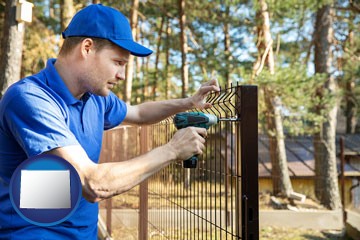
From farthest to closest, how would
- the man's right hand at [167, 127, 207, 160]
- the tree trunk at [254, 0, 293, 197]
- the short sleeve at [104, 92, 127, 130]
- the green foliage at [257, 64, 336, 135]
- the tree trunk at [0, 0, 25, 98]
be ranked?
the tree trunk at [254, 0, 293, 197], the green foliage at [257, 64, 336, 135], the tree trunk at [0, 0, 25, 98], the short sleeve at [104, 92, 127, 130], the man's right hand at [167, 127, 207, 160]

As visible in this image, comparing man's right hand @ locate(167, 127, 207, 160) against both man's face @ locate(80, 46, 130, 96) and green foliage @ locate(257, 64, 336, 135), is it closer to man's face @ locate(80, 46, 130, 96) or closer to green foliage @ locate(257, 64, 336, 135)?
man's face @ locate(80, 46, 130, 96)

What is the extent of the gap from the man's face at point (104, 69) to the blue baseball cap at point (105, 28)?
52 millimetres

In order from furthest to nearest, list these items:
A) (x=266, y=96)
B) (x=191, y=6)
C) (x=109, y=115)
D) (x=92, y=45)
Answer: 1. (x=191, y=6)
2. (x=266, y=96)
3. (x=109, y=115)
4. (x=92, y=45)

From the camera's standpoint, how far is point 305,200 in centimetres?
1252

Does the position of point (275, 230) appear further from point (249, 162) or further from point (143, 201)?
point (249, 162)

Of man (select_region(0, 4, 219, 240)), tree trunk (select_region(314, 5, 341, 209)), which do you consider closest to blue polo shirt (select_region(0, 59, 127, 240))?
man (select_region(0, 4, 219, 240))

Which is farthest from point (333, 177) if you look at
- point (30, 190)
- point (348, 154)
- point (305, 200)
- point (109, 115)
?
point (30, 190)

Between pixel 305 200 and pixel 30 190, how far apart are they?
37.7 feet

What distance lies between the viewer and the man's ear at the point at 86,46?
2.01 meters

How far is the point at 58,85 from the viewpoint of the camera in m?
2.07

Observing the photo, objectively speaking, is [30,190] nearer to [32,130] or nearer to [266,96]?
[32,130]

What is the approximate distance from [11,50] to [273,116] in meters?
6.62

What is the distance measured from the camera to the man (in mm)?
1820

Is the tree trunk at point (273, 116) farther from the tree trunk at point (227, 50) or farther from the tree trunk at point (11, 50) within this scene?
the tree trunk at point (11, 50)
